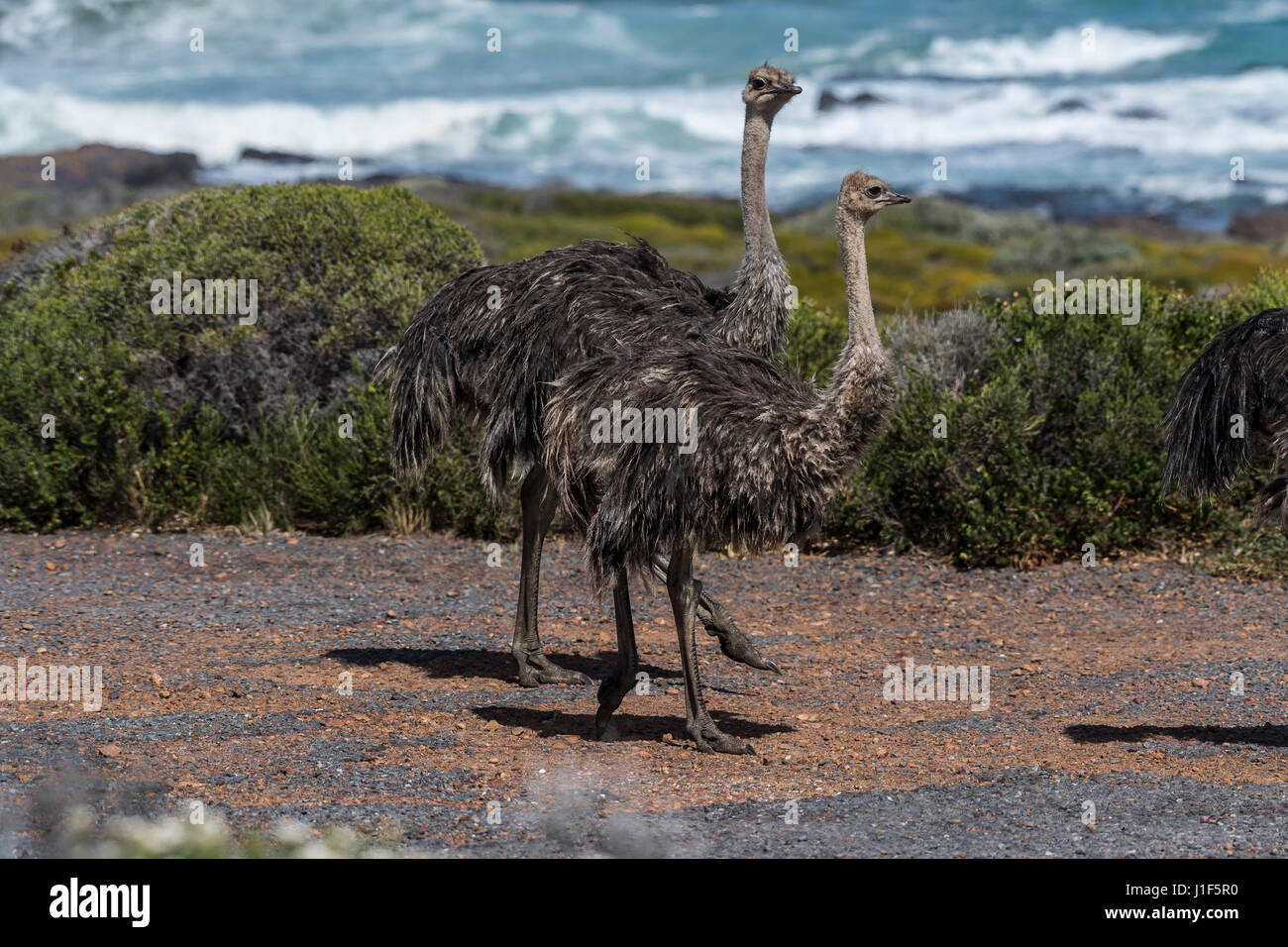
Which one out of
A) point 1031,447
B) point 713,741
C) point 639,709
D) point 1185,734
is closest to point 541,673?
Result: point 639,709

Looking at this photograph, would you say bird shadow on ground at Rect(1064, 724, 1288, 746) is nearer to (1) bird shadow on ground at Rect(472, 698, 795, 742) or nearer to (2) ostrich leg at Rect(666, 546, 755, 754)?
(1) bird shadow on ground at Rect(472, 698, 795, 742)

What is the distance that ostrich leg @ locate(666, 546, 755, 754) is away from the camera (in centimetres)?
761

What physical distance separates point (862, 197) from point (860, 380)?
0.89 metres

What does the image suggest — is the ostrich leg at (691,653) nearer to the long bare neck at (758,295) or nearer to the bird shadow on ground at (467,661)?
the long bare neck at (758,295)

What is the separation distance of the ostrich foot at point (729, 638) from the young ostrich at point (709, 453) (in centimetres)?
162

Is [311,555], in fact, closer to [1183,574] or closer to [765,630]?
[765,630]

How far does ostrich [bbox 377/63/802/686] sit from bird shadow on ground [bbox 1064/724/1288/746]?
1.94 m

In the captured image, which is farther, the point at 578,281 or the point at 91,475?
the point at 91,475

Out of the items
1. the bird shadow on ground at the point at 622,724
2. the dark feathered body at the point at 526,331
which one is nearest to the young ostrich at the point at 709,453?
the bird shadow on ground at the point at 622,724

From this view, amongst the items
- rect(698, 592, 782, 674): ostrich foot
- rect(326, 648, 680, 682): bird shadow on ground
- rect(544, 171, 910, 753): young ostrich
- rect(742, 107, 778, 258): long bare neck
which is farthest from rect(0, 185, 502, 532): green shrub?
rect(544, 171, 910, 753): young ostrich

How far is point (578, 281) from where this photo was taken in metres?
8.94

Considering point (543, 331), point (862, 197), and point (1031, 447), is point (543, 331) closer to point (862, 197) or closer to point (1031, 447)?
point (862, 197)

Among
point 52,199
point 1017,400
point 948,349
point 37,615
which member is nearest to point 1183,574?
point 1017,400

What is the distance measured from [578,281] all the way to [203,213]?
640cm
